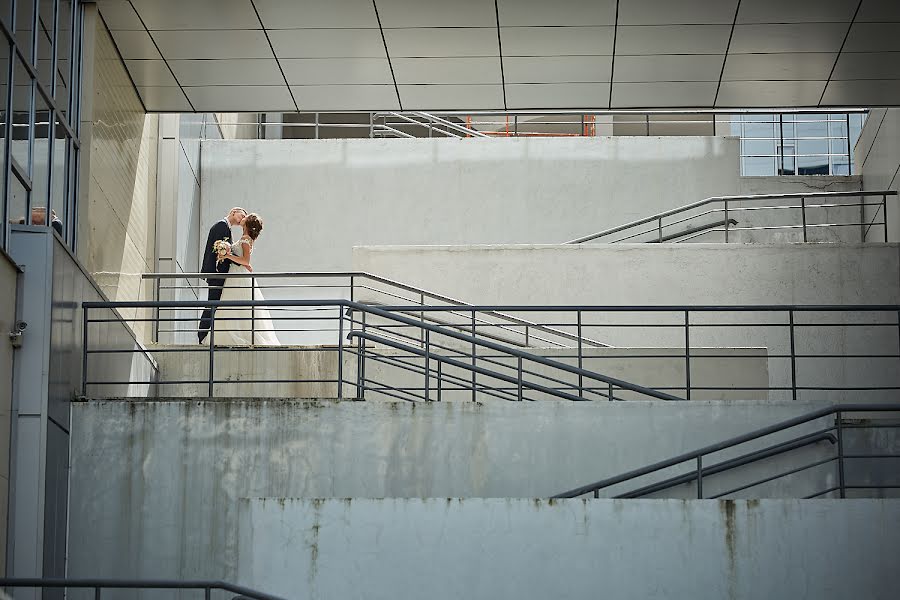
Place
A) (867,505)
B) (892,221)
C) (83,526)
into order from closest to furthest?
(867,505) < (83,526) < (892,221)

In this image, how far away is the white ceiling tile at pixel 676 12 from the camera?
1702 centimetres

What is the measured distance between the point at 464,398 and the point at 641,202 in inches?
316

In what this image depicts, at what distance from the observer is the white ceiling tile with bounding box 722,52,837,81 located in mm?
18375

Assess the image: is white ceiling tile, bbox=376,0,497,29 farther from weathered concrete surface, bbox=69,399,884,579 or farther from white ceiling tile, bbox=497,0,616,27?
weathered concrete surface, bbox=69,399,884,579

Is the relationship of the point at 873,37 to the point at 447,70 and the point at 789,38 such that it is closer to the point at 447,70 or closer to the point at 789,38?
the point at 789,38

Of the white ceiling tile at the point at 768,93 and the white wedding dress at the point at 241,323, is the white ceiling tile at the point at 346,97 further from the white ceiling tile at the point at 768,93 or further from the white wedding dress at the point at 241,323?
the white ceiling tile at the point at 768,93

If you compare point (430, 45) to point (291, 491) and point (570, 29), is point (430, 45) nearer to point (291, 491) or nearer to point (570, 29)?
point (570, 29)

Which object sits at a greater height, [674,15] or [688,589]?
[674,15]

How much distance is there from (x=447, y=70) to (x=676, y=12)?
304 cm

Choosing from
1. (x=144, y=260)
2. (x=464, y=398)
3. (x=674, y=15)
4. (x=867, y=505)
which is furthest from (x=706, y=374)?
(x=144, y=260)

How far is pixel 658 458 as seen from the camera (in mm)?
14547

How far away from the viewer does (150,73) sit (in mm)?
18469

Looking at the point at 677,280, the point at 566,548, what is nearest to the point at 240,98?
the point at 677,280

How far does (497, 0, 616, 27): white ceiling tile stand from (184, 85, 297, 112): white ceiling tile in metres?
3.52
